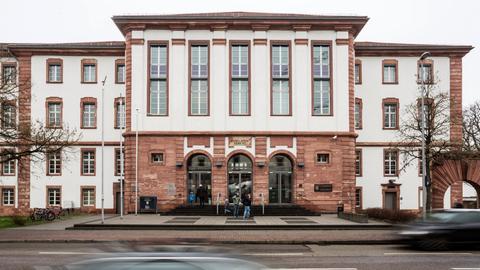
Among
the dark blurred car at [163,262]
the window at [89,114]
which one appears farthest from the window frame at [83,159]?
the dark blurred car at [163,262]

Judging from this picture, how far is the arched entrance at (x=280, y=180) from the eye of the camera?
4744 cm

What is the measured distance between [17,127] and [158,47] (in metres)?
17.9

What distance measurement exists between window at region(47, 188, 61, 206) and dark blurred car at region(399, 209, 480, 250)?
39.3 metres

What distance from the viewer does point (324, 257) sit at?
1888 cm

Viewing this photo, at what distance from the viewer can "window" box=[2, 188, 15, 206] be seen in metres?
54.1

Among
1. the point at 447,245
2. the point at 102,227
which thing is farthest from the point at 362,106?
the point at 447,245

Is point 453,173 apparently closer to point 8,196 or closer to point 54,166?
point 54,166

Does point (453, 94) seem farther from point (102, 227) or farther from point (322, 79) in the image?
point (102, 227)

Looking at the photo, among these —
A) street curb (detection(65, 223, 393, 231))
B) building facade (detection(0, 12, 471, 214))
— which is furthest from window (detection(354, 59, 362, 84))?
street curb (detection(65, 223, 393, 231))

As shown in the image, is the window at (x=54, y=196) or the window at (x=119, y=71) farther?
the window at (x=119, y=71)

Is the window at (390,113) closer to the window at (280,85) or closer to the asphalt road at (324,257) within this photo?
the window at (280,85)

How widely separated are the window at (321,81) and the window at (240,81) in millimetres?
4973

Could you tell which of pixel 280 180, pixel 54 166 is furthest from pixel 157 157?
pixel 54 166

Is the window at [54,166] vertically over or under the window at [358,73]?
under
